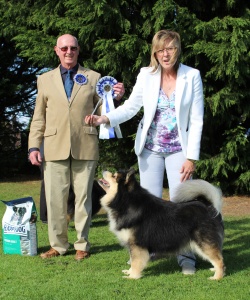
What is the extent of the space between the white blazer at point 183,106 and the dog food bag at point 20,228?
143 centimetres

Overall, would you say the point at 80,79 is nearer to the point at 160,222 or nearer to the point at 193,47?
the point at 160,222

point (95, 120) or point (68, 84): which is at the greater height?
point (68, 84)

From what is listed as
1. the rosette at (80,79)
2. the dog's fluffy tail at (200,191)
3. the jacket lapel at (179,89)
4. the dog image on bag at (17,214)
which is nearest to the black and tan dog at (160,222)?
Result: the dog's fluffy tail at (200,191)

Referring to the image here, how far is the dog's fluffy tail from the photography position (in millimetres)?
3732

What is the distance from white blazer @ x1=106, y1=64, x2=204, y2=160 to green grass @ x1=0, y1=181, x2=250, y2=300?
1091mm

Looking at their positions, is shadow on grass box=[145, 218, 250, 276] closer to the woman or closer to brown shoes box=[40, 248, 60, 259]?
the woman

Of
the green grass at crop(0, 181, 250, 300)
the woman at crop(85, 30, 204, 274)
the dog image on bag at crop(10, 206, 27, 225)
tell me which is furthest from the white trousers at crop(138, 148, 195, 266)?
the dog image on bag at crop(10, 206, 27, 225)

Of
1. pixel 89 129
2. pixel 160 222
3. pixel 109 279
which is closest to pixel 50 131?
pixel 89 129

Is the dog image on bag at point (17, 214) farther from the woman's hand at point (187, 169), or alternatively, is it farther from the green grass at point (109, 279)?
the woman's hand at point (187, 169)

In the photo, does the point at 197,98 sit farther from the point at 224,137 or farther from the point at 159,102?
the point at 224,137

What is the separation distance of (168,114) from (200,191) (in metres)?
0.73

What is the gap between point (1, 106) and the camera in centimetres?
1216

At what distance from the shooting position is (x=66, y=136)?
412 centimetres

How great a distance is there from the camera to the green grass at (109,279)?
334 cm
